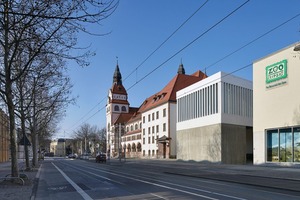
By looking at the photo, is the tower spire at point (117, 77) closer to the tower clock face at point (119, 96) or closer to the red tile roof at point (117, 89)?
the red tile roof at point (117, 89)

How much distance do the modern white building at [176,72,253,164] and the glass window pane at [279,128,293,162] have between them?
1165 centimetres

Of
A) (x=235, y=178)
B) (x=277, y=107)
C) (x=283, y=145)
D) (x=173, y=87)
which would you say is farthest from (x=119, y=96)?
(x=235, y=178)

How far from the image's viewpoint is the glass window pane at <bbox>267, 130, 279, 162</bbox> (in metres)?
39.8

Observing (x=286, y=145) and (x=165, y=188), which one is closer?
(x=165, y=188)

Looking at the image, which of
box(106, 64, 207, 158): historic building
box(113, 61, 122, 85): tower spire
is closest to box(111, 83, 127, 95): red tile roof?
box(113, 61, 122, 85): tower spire

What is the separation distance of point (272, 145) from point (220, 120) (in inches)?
426

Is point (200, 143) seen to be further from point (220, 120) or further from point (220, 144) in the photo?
point (220, 120)

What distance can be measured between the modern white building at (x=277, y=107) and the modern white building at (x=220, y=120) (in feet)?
26.7

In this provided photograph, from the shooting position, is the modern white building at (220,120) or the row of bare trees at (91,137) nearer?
the modern white building at (220,120)

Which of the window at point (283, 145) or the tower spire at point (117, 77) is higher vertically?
the tower spire at point (117, 77)

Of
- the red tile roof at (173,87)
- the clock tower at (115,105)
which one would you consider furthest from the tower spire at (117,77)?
the red tile roof at (173,87)

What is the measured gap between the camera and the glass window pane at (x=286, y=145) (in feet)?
124

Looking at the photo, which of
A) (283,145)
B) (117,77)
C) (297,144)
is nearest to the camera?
(297,144)

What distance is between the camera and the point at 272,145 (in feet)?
133
